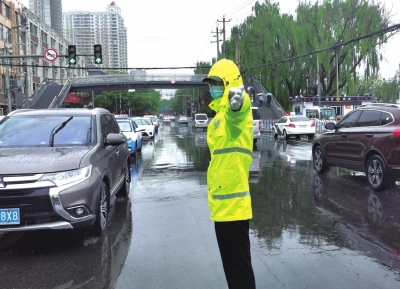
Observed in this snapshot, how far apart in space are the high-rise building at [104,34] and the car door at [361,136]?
6115 cm

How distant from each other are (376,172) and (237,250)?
19.4 feet

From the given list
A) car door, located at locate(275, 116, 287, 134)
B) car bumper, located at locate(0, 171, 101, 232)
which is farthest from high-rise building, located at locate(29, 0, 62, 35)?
car bumper, located at locate(0, 171, 101, 232)

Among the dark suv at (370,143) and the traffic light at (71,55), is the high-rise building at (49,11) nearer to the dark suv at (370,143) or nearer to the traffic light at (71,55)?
the traffic light at (71,55)

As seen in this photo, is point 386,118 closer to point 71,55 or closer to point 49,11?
point 71,55

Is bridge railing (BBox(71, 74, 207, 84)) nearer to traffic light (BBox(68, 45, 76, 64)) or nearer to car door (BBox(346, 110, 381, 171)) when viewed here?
traffic light (BBox(68, 45, 76, 64))

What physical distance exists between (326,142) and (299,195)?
8.93 feet

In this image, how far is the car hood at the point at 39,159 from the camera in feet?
14.8

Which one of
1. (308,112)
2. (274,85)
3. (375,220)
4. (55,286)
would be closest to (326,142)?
(375,220)

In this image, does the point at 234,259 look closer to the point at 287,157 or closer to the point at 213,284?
the point at 213,284

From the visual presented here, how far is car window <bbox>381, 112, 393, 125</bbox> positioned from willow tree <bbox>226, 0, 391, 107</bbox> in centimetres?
3053

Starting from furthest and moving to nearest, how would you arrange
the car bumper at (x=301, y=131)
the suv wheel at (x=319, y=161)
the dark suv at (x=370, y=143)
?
the car bumper at (x=301, y=131) < the suv wheel at (x=319, y=161) < the dark suv at (x=370, y=143)

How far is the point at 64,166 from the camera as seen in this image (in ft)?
15.3

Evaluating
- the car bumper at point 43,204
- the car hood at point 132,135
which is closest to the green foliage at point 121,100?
the car hood at point 132,135

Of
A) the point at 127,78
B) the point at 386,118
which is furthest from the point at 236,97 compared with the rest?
the point at 127,78
